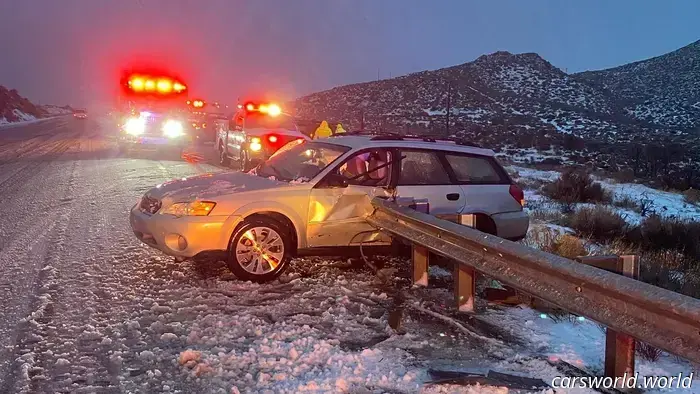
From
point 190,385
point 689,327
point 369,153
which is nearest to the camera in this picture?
point 689,327

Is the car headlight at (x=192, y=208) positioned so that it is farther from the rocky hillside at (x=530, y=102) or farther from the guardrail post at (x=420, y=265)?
the rocky hillside at (x=530, y=102)

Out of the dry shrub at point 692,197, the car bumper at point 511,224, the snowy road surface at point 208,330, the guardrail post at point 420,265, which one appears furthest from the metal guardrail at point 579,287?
the dry shrub at point 692,197

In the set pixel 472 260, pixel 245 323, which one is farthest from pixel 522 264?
pixel 245 323

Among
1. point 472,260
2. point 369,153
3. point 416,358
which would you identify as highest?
point 369,153

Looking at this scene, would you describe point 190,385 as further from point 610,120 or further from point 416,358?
point 610,120

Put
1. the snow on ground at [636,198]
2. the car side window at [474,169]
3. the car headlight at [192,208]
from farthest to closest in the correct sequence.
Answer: the snow on ground at [636,198]
the car side window at [474,169]
the car headlight at [192,208]

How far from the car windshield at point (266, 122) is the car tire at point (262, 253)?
12.2 metres

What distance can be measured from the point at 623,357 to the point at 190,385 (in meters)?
2.86

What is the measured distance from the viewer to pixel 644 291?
3701 mm

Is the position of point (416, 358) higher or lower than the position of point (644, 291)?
lower

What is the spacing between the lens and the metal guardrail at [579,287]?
344 centimetres

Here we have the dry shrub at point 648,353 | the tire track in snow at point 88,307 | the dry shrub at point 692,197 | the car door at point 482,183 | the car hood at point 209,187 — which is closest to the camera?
the tire track in snow at point 88,307

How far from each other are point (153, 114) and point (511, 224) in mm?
18650

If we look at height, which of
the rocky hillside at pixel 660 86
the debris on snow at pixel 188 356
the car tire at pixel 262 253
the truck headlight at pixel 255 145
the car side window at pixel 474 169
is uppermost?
the rocky hillside at pixel 660 86
